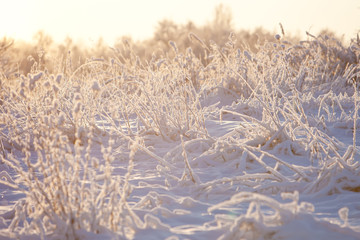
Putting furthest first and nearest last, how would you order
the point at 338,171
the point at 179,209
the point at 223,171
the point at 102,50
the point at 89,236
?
the point at 102,50 < the point at 223,171 < the point at 338,171 < the point at 179,209 < the point at 89,236

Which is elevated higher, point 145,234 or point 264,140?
point 264,140

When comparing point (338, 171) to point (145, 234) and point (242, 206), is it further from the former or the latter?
point (145, 234)

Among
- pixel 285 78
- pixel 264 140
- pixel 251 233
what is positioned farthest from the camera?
pixel 285 78

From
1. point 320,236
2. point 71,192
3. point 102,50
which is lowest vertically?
point 320,236

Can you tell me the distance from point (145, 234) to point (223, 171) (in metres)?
1.10

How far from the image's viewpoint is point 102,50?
20078 mm

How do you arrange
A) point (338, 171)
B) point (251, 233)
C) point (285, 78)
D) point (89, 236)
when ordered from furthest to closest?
1. point (285, 78)
2. point (338, 171)
3. point (89, 236)
4. point (251, 233)

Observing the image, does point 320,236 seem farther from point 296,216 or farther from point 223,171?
point 223,171

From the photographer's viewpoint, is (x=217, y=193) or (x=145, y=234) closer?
(x=145, y=234)

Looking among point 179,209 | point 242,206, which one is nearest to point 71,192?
point 179,209

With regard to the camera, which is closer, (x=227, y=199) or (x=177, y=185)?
(x=227, y=199)

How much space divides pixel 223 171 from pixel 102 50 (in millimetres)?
18430

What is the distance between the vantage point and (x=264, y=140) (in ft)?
9.39

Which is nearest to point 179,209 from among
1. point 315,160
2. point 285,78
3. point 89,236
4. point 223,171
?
point 89,236
